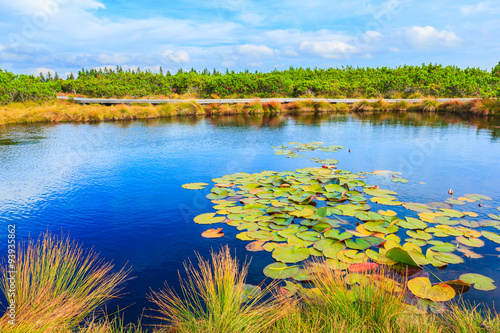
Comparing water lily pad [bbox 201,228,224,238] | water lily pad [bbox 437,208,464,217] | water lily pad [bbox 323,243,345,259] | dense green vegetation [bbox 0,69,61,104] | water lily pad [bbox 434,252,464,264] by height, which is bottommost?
water lily pad [bbox 201,228,224,238]

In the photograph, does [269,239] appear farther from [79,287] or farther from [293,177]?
[293,177]

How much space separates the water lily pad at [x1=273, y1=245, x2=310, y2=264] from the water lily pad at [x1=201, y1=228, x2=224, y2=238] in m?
1.43

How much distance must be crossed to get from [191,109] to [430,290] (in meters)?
32.7

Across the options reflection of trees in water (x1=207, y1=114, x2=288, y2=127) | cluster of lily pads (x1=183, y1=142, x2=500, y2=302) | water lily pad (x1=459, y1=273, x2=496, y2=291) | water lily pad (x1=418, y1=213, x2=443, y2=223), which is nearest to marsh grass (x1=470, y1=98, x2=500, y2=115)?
reflection of trees in water (x1=207, y1=114, x2=288, y2=127)

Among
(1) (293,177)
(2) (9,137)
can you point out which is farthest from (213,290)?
(2) (9,137)

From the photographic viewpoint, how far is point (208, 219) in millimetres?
7293

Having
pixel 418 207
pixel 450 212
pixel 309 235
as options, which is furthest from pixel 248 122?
pixel 309 235

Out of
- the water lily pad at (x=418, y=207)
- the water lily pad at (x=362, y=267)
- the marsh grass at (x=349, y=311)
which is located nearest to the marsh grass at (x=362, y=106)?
the water lily pad at (x=418, y=207)

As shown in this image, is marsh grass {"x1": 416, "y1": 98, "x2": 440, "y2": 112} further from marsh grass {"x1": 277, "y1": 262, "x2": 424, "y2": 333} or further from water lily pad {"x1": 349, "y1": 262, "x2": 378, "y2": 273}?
marsh grass {"x1": 277, "y1": 262, "x2": 424, "y2": 333}

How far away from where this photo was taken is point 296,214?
7191 mm

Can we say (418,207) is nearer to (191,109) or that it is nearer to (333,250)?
(333,250)

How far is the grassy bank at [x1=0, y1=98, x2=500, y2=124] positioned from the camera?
2839 centimetres

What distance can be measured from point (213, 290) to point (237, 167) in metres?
8.70

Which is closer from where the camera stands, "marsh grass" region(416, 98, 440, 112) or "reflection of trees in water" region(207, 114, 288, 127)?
"reflection of trees in water" region(207, 114, 288, 127)
